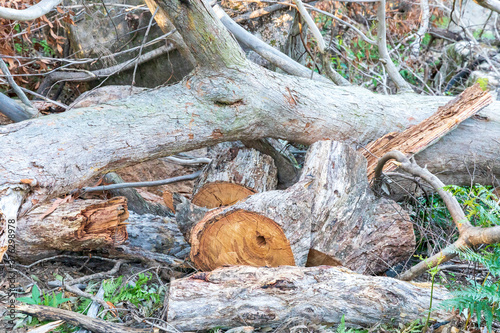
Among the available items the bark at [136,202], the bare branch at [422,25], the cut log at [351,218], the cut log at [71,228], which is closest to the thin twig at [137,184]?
the bark at [136,202]

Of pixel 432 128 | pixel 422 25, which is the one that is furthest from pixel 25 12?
pixel 422 25

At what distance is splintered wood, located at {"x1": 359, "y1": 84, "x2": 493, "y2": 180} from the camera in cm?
361

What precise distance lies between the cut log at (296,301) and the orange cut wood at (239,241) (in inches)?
13.9

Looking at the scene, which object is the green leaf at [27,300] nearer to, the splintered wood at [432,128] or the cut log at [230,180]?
the cut log at [230,180]

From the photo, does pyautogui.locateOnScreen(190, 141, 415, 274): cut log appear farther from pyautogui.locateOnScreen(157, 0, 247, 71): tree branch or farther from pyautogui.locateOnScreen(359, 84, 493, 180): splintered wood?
pyautogui.locateOnScreen(157, 0, 247, 71): tree branch

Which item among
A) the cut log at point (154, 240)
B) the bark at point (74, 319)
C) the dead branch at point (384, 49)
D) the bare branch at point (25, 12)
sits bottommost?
the cut log at point (154, 240)

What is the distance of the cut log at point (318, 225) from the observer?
105 inches

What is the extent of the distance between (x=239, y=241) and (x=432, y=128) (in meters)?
2.03

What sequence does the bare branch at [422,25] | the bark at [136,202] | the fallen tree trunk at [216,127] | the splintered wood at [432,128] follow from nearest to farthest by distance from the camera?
the fallen tree trunk at [216,127] < the splintered wood at [432,128] < the bark at [136,202] < the bare branch at [422,25]

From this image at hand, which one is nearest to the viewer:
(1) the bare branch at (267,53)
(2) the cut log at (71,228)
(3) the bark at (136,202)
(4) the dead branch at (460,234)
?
(4) the dead branch at (460,234)

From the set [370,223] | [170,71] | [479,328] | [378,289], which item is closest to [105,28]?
[170,71]

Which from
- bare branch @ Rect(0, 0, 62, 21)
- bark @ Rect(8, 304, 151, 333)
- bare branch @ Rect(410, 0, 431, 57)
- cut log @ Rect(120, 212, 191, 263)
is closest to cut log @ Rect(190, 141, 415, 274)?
cut log @ Rect(120, 212, 191, 263)

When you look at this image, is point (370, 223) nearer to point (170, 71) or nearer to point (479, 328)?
point (479, 328)

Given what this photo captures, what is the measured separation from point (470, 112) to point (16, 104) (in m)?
3.83
